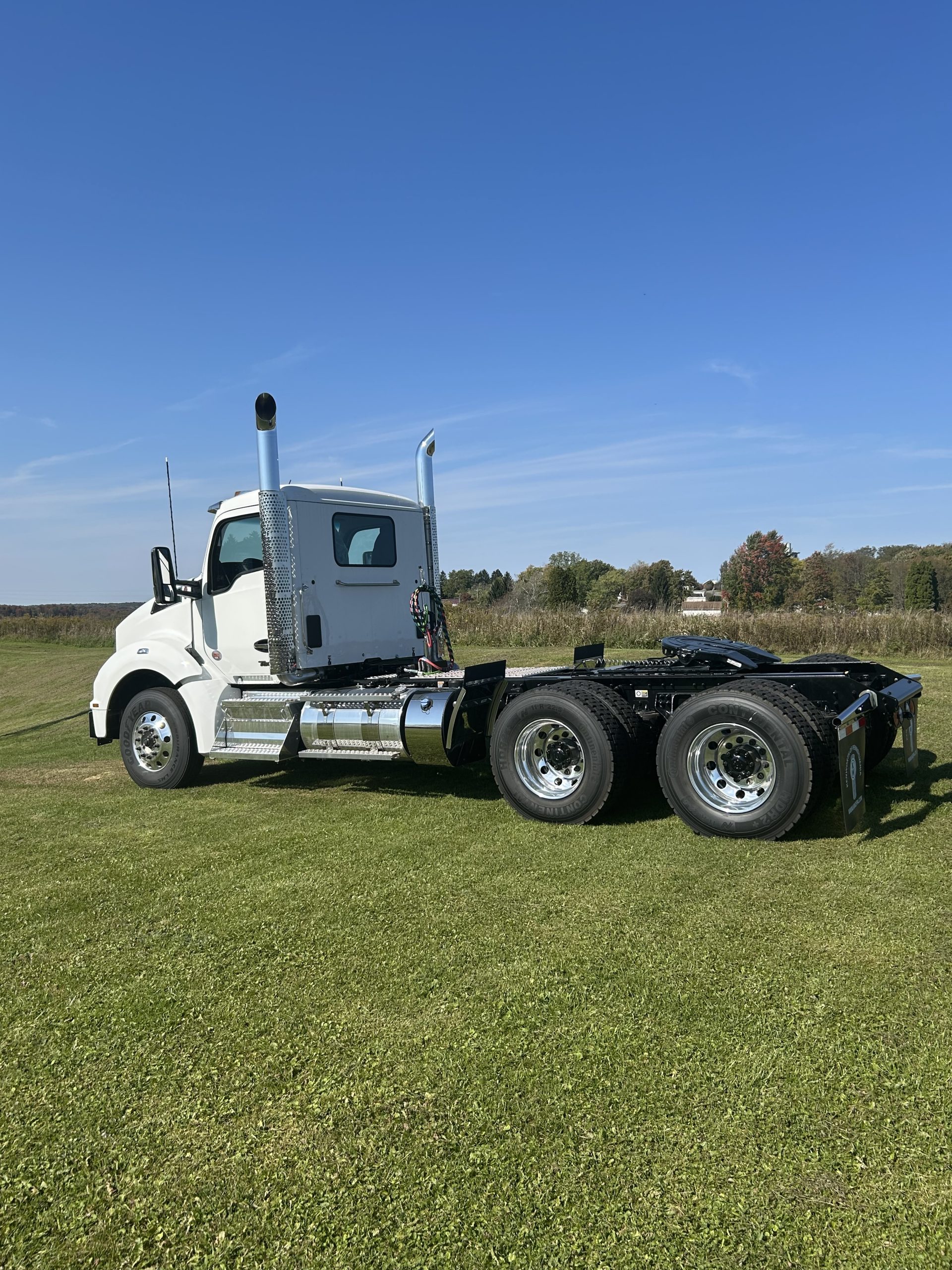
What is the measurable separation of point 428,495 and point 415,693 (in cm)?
278

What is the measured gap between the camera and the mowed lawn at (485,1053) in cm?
248

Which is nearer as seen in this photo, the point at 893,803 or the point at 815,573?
the point at 893,803

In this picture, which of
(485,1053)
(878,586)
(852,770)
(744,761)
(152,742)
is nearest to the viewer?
(485,1053)

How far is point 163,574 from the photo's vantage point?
8.78 meters

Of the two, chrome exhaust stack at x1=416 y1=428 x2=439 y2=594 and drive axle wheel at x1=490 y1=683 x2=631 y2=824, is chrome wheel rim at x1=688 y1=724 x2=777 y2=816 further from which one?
chrome exhaust stack at x1=416 y1=428 x2=439 y2=594

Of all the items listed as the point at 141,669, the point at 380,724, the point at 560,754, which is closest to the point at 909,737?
the point at 560,754

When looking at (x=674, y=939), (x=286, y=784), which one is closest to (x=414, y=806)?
(x=286, y=784)

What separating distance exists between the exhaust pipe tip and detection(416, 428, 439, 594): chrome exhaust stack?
7.09 feet

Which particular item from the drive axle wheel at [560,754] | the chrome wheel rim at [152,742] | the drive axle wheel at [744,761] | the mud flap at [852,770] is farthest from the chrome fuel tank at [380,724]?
the mud flap at [852,770]

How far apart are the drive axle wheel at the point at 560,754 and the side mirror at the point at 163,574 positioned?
3750 millimetres

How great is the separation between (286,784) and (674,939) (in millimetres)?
5465

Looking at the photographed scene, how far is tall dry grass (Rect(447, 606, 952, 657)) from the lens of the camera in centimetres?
1923

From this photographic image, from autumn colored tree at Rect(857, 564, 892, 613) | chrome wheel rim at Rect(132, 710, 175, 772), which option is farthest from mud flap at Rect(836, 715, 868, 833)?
autumn colored tree at Rect(857, 564, 892, 613)

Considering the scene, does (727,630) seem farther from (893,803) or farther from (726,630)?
(893,803)
